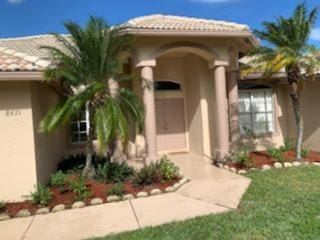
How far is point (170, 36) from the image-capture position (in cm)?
1286

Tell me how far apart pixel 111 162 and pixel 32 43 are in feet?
24.9

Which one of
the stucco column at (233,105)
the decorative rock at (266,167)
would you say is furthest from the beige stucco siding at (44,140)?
the decorative rock at (266,167)

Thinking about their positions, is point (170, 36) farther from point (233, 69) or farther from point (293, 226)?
point (293, 226)

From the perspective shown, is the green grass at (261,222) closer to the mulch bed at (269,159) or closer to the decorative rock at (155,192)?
the decorative rock at (155,192)

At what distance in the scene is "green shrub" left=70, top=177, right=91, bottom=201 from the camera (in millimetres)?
9633

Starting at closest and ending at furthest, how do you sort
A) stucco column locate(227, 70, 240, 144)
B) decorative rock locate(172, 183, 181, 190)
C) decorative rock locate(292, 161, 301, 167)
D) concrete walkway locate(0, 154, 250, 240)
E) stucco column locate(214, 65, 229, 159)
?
concrete walkway locate(0, 154, 250, 240) → decorative rock locate(172, 183, 181, 190) → decorative rock locate(292, 161, 301, 167) → stucco column locate(214, 65, 229, 159) → stucco column locate(227, 70, 240, 144)

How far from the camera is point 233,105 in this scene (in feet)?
49.8

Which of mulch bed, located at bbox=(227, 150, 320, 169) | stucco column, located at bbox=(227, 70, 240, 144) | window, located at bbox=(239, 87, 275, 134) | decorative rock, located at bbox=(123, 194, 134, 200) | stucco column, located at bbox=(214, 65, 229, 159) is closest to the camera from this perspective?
decorative rock, located at bbox=(123, 194, 134, 200)

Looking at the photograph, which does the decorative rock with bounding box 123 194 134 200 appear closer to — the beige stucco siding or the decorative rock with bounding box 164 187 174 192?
the decorative rock with bounding box 164 187 174 192

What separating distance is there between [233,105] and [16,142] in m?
9.08

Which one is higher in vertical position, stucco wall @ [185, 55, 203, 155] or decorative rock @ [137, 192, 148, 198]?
stucco wall @ [185, 55, 203, 155]

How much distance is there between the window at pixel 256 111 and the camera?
1705cm

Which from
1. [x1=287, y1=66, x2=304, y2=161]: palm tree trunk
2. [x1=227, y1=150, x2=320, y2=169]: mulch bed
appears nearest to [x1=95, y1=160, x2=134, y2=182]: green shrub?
[x1=227, y1=150, x2=320, y2=169]: mulch bed

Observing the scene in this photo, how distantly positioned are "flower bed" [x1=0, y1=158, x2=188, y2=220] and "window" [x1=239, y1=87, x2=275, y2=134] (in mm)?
6878
